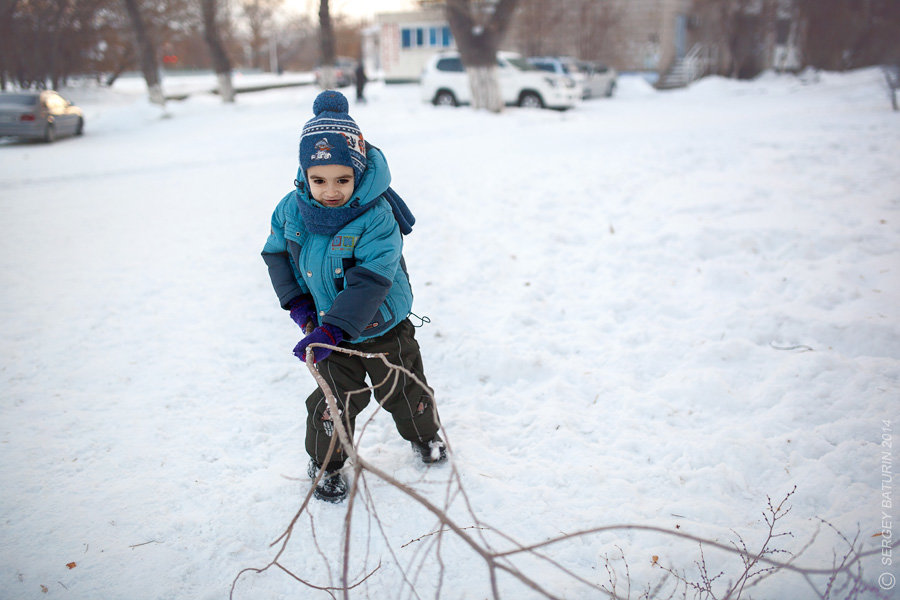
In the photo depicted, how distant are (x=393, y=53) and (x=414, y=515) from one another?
2946 centimetres

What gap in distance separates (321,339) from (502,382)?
1636 millimetres

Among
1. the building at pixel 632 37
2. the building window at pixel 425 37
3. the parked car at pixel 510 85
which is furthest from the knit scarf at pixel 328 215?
the building window at pixel 425 37

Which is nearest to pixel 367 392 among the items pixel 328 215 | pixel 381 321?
pixel 381 321

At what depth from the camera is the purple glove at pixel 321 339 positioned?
1.95 m

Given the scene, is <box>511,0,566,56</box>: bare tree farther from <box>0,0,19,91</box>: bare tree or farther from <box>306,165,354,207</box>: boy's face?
<box>306,165,354,207</box>: boy's face

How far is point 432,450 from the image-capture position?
2592mm

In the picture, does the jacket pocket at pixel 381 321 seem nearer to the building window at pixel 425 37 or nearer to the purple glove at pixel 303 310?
the purple glove at pixel 303 310

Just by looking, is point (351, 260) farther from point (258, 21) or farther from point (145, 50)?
point (258, 21)

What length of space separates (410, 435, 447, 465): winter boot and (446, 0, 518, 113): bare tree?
1246 cm

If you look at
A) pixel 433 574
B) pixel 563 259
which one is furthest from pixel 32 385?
pixel 563 259

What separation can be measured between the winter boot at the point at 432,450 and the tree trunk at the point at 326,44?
16134mm

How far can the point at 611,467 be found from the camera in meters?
2.61

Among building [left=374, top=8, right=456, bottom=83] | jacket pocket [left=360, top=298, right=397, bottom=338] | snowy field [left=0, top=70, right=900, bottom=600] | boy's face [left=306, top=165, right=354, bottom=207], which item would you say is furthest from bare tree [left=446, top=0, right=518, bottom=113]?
building [left=374, top=8, right=456, bottom=83]

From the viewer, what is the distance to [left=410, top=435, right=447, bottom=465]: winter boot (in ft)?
8.52
